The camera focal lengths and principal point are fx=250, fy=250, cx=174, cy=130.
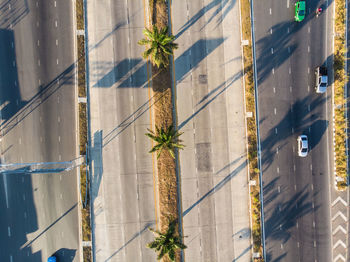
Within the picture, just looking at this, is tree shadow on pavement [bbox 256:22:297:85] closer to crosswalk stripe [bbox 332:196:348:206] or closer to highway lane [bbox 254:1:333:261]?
highway lane [bbox 254:1:333:261]

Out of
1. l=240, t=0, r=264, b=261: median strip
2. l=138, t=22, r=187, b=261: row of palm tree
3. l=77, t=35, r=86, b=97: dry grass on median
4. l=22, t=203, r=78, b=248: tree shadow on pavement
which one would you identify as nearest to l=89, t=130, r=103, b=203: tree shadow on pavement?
l=22, t=203, r=78, b=248: tree shadow on pavement

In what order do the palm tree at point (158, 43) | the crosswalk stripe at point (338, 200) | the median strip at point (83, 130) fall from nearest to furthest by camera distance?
the palm tree at point (158, 43) < the median strip at point (83, 130) < the crosswalk stripe at point (338, 200)

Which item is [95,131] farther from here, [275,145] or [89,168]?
[275,145]

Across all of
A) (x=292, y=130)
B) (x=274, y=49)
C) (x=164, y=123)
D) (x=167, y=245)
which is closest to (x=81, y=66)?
(x=164, y=123)

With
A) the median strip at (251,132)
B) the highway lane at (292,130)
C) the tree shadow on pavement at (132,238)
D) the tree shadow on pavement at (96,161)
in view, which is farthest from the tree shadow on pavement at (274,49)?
the tree shadow on pavement at (132,238)

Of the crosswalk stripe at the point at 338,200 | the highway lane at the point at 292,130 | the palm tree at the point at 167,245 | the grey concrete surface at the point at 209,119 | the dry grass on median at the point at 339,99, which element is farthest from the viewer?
the crosswalk stripe at the point at 338,200

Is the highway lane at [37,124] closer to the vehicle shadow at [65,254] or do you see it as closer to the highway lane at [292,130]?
the vehicle shadow at [65,254]

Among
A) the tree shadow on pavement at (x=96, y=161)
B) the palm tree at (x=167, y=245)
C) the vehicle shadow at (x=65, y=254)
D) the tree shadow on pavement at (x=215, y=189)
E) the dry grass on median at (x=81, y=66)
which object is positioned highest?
the dry grass on median at (x=81, y=66)

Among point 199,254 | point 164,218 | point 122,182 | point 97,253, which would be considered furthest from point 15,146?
point 199,254
